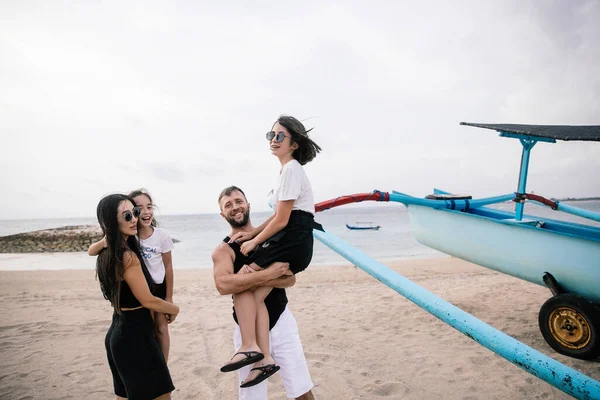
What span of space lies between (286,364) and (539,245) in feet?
13.7

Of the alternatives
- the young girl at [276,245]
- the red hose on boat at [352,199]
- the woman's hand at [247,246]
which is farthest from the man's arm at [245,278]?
the red hose on boat at [352,199]

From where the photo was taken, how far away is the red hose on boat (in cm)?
344

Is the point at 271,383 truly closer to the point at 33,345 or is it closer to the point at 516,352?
the point at 516,352

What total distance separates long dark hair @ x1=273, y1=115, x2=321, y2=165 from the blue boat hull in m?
3.87

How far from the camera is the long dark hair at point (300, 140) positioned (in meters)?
2.42

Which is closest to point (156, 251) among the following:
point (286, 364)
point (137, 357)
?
point (137, 357)

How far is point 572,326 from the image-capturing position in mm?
4195

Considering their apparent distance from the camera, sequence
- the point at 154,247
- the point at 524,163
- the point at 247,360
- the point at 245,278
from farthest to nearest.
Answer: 1. the point at 524,163
2. the point at 154,247
3. the point at 245,278
4. the point at 247,360

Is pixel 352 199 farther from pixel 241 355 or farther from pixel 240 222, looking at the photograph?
pixel 241 355

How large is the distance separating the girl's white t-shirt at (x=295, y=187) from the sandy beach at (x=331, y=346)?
104 inches

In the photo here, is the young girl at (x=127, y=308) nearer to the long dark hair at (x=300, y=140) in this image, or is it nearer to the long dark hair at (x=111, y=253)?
the long dark hair at (x=111, y=253)

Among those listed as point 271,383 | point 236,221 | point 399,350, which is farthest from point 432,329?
point 236,221

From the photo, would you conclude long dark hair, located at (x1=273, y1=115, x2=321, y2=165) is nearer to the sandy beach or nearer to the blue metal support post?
the sandy beach

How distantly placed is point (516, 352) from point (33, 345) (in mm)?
6871
